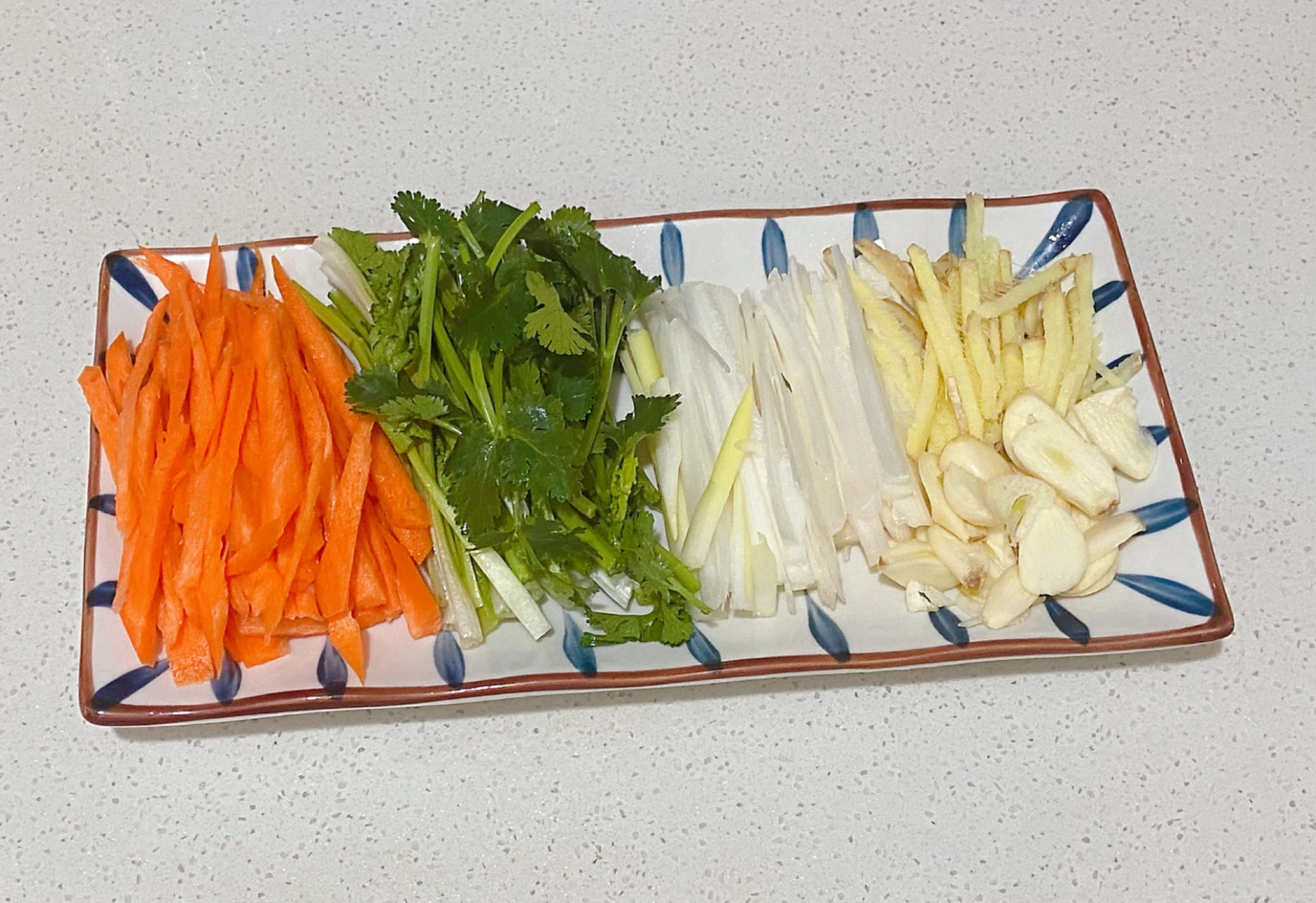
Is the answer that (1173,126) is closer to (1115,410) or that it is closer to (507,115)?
(1115,410)

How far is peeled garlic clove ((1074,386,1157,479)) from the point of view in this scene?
149cm

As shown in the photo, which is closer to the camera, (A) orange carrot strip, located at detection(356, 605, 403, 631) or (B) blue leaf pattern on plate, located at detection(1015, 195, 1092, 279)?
(A) orange carrot strip, located at detection(356, 605, 403, 631)

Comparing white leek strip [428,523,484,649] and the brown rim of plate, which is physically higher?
white leek strip [428,523,484,649]

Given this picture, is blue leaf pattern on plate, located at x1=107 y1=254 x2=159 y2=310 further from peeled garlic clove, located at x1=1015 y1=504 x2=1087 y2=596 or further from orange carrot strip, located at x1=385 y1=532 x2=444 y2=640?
peeled garlic clove, located at x1=1015 y1=504 x2=1087 y2=596

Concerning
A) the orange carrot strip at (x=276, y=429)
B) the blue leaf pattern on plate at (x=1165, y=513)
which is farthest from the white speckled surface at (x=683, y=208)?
the orange carrot strip at (x=276, y=429)

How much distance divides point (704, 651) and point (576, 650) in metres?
0.18

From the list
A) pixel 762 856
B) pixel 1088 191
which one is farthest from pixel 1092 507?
pixel 762 856

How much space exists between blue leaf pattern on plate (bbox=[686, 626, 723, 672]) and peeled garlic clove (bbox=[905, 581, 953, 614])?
29cm

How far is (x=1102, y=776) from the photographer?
1464 mm

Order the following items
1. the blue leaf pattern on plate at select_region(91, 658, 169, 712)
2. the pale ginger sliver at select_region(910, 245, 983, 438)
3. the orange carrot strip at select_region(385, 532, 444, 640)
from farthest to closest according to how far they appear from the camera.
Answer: the pale ginger sliver at select_region(910, 245, 983, 438), the orange carrot strip at select_region(385, 532, 444, 640), the blue leaf pattern on plate at select_region(91, 658, 169, 712)

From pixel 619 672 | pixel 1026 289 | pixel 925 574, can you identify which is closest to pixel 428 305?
pixel 619 672

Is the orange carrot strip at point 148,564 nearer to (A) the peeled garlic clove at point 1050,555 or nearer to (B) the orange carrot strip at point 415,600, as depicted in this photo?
(B) the orange carrot strip at point 415,600

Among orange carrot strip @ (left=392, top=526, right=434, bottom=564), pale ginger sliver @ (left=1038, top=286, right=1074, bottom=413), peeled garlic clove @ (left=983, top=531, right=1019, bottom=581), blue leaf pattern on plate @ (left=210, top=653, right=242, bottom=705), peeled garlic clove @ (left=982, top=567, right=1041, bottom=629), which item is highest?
pale ginger sliver @ (left=1038, top=286, right=1074, bottom=413)

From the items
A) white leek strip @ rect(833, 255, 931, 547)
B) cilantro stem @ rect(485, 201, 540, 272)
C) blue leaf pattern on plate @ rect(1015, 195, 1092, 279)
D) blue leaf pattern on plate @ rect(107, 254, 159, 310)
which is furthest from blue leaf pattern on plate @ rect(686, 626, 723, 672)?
blue leaf pattern on plate @ rect(107, 254, 159, 310)
